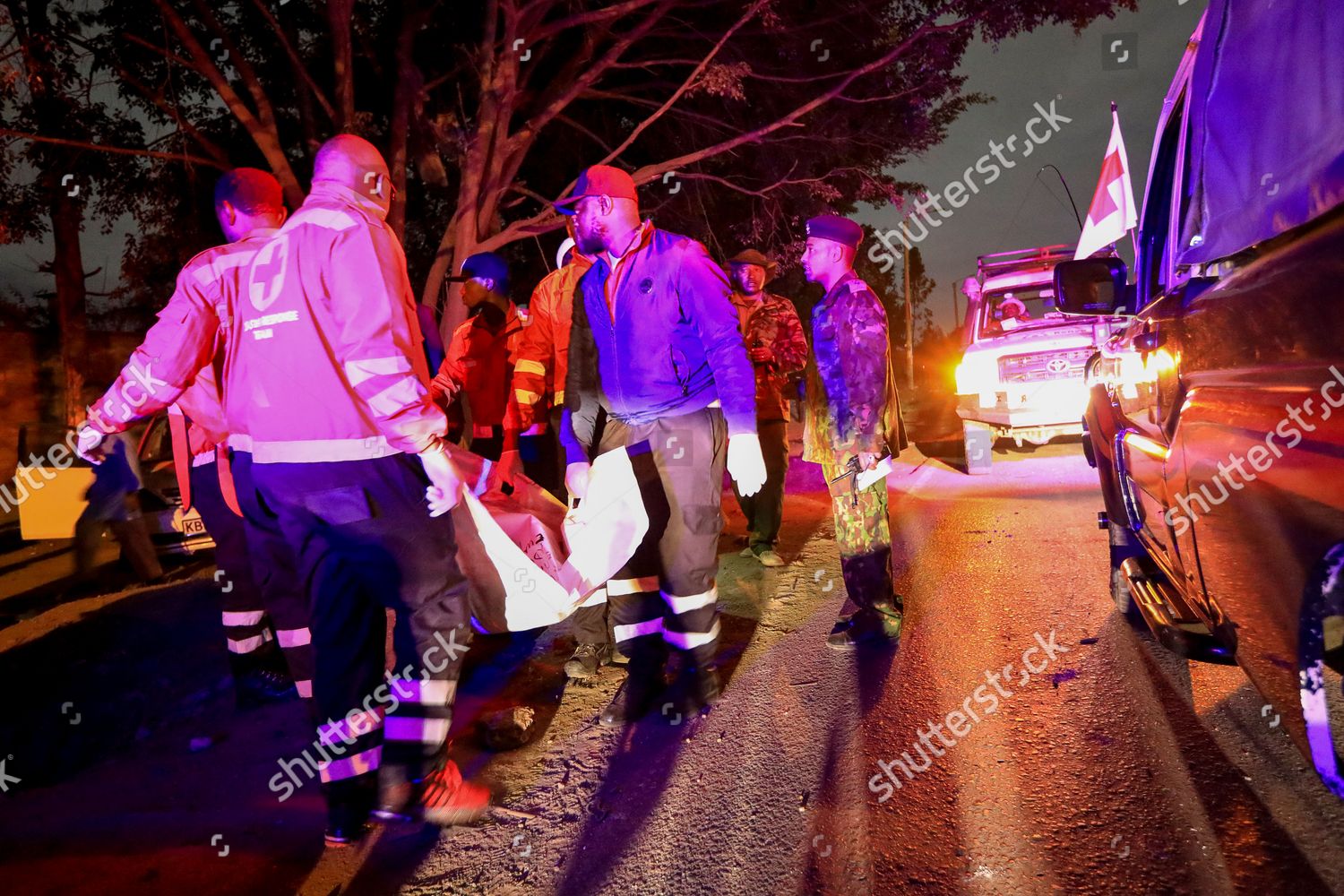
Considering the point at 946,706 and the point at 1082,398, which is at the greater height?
the point at 1082,398

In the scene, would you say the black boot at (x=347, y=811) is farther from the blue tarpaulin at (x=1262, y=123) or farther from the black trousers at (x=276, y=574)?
the blue tarpaulin at (x=1262, y=123)

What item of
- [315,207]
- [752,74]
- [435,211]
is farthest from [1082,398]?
[435,211]

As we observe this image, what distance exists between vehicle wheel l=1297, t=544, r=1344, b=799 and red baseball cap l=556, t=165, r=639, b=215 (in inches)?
96.6

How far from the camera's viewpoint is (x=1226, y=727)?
8.60 feet

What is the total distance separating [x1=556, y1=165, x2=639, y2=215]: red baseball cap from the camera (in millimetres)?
2996

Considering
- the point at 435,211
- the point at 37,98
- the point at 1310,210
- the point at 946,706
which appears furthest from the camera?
the point at 435,211

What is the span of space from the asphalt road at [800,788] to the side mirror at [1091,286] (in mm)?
1520

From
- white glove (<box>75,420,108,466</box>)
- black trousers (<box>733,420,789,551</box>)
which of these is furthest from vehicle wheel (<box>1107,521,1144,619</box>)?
white glove (<box>75,420,108,466</box>)

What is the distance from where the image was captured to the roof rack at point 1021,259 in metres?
9.14

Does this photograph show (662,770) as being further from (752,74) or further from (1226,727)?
(752,74)

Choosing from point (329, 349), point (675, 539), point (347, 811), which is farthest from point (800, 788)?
point (329, 349)

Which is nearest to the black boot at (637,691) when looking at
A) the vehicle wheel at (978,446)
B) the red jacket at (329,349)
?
the red jacket at (329,349)

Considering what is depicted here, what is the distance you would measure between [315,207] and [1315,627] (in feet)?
8.86

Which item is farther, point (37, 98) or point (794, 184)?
point (794, 184)
